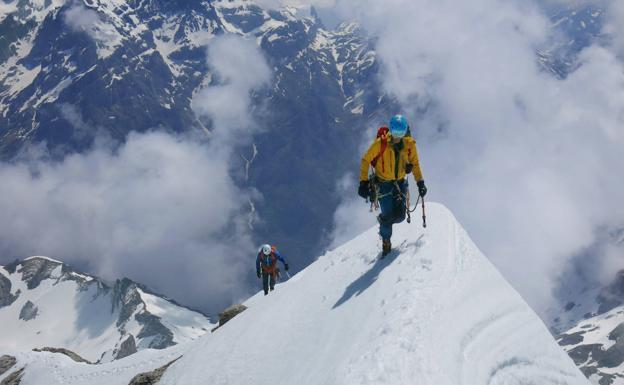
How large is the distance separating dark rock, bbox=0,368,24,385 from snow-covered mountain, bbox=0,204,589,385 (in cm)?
2041

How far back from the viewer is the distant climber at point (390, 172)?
A: 14.8 metres

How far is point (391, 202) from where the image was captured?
15.6m

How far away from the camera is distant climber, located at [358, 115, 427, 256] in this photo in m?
14.8

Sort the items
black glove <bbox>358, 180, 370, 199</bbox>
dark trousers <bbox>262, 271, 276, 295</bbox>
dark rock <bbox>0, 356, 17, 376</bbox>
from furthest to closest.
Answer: dark rock <bbox>0, 356, 17, 376</bbox> < dark trousers <bbox>262, 271, 276, 295</bbox> < black glove <bbox>358, 180, 370, 199</bbox>

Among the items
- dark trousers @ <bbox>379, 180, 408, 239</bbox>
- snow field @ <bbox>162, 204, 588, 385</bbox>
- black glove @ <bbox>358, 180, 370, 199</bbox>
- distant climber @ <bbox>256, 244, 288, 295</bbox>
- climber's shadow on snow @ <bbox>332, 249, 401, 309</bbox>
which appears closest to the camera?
snow field @ <bbox>162, 204, 588, 385</bbox>

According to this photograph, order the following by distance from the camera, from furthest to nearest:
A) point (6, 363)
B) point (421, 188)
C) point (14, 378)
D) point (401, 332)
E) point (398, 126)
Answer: point (6, 363) < point (14, 378) < point (421, 188) < point (398, 126) < point (401, 332)

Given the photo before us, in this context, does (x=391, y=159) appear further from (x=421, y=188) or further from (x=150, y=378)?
(x=150, y=378)

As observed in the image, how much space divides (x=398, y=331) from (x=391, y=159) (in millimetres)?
6881

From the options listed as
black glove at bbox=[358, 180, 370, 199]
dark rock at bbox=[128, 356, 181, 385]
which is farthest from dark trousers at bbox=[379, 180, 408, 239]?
dark rock at bbox=[128, 356, 181, 385]

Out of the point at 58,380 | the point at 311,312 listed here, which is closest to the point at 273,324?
the point at 311,312

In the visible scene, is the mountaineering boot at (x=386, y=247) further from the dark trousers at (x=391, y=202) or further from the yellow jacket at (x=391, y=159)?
the yellow jacket at (x=391, y=159)

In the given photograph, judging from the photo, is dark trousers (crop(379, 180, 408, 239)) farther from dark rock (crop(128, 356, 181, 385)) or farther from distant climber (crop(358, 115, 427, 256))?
dark rock (crop(128, 356, 181, 385))

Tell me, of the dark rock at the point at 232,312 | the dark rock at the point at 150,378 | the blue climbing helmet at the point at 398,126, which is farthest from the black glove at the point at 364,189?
the dark rock at the point at 232,312

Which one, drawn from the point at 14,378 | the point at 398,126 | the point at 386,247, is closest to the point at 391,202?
the point at 386,247
